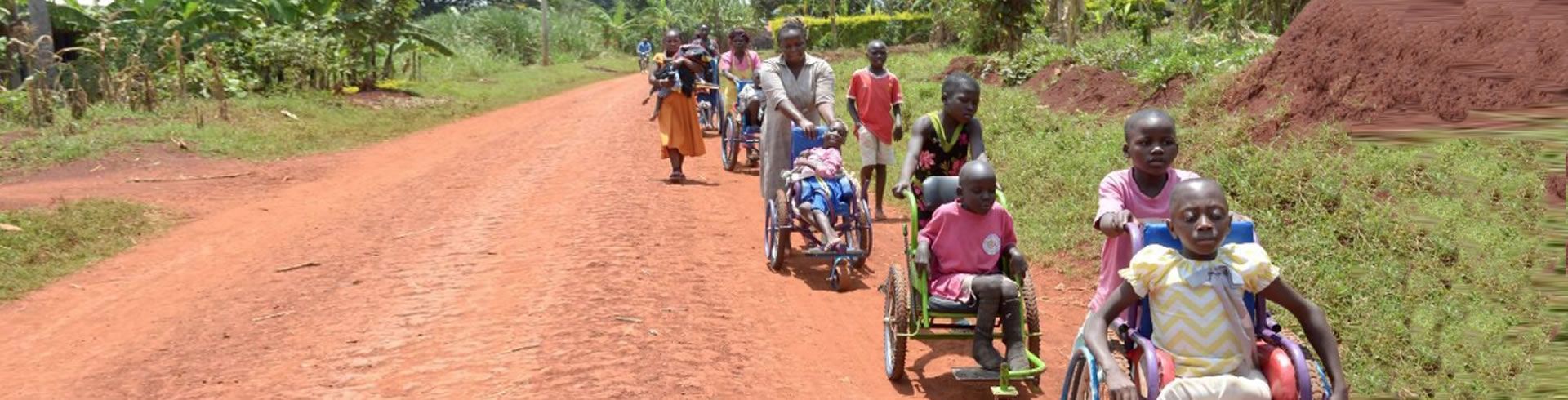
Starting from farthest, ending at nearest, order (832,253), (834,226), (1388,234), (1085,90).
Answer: (1085,90)
(834,226)
(832,253)
(1388,234)

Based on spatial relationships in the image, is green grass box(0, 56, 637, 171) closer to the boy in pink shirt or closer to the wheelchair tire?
the boy in pink shirt

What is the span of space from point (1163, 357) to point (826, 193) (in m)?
4.11

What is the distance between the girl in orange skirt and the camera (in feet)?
38.5

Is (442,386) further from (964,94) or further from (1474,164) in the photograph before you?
(1474,164)

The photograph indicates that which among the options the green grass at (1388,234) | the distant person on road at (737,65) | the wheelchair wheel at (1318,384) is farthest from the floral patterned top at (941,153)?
the distant person on road at (737,65)

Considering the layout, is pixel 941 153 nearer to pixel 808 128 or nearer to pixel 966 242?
pixel 808 128

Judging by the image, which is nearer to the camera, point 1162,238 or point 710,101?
point 1162,238

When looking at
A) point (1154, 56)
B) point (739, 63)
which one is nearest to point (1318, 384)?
point (739, 63)

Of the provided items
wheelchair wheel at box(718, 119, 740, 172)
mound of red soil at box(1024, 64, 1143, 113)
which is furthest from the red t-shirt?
mound of red soil at box(1024, 64, 1143, 113)

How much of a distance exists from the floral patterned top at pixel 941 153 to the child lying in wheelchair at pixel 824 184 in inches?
32.6

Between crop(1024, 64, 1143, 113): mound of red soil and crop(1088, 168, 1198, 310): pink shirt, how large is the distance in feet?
28.4

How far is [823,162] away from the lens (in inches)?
308

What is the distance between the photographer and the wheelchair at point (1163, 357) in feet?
11.6

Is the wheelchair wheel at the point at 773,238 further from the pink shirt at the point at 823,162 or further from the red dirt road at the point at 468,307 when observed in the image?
the pink shirt at the point at 823,162
